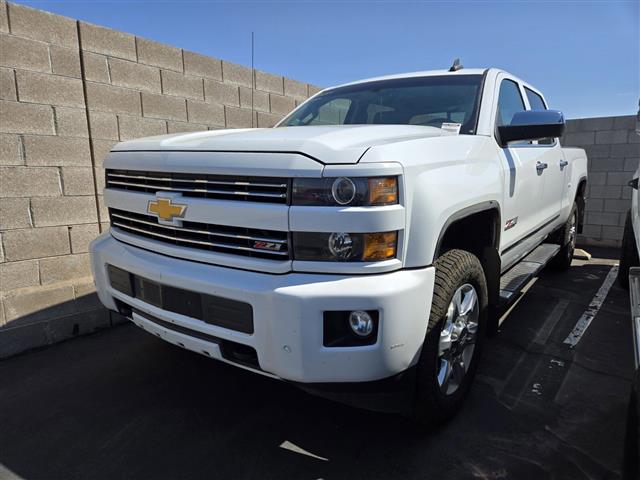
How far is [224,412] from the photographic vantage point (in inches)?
104

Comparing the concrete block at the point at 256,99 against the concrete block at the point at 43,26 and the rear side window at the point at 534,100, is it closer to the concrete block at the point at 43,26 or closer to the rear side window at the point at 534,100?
the concrete block at the point at 43,26

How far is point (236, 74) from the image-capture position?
16.9 feet

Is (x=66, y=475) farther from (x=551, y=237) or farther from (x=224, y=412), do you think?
(x=551, y=237)

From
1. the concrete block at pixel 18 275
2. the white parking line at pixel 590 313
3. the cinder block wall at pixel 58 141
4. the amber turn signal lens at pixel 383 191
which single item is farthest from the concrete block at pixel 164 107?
the white parking line at pixel 590 313

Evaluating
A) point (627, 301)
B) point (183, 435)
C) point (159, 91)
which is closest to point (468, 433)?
point (183, 435)

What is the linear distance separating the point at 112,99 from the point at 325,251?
309cm

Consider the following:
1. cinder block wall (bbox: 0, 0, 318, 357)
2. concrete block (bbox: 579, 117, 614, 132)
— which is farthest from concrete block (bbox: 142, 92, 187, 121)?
concrete block (bbox: 579, 117, 614, 132)

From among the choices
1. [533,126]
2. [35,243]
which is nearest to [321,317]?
[533,126]

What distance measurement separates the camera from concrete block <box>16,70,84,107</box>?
11.3ft

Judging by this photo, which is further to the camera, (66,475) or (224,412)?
(224,412)

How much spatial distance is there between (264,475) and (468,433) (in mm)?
1093

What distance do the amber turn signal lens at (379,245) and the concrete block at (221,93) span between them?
362 centimetres

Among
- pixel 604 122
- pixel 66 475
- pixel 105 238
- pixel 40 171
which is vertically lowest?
pixel 66 475

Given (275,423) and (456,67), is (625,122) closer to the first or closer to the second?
(456,67)
